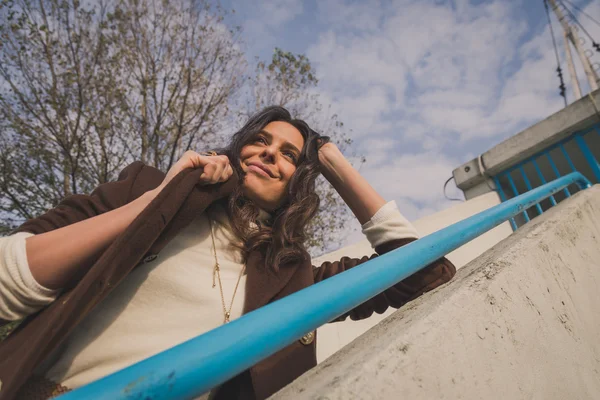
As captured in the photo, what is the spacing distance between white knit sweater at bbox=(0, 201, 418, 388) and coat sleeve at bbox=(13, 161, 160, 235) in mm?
90

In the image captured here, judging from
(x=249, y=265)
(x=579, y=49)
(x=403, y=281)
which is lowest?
(x=403, y=281)

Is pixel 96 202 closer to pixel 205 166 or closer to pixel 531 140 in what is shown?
pixel 205 166

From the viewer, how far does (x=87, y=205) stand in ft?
3.22

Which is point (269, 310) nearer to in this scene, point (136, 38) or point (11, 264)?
point (11, 264)

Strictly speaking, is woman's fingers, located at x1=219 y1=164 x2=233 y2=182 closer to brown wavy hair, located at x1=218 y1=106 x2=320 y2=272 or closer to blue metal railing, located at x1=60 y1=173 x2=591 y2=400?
brown wavy hair, located at x1=218 y1=106 x2=320 y2=272

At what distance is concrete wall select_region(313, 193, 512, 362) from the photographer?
295 cm

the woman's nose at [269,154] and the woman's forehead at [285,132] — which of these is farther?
the woman's forehead at [285,132]

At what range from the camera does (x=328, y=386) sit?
51 cm

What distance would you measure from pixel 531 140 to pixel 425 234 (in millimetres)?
2050

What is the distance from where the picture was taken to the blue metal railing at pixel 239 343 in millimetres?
381

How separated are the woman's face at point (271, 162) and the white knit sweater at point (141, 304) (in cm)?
25

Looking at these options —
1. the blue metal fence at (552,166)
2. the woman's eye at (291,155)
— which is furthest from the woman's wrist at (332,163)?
the blue metal fence at (552,166)

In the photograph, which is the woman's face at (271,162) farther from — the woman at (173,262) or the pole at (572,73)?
the pole at (572,73)

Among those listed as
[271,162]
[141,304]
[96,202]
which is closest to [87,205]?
[96,202]
